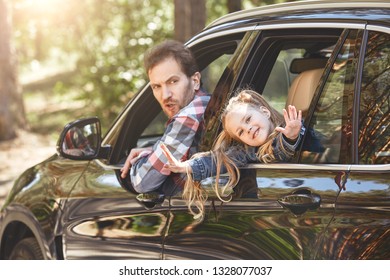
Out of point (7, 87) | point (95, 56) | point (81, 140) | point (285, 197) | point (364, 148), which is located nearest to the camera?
point (364, 148)

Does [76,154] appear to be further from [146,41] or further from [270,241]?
[146,41]

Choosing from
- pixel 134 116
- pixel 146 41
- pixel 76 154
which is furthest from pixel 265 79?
pixel 146 41

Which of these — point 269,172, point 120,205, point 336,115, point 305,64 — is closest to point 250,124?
point 269,172

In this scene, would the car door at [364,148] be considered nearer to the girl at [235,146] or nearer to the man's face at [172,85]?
the girl at [235,146]

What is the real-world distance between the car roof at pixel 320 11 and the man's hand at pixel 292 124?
0.40 metres

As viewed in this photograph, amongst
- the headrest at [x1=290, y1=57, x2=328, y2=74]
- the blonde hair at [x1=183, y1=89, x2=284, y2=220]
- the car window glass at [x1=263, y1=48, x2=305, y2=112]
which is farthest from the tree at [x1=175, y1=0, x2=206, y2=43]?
the blonde hair at [x1=183, y1=89, x2=284, y2=220]

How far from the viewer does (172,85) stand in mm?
4062

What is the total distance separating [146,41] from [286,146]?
10741 mm

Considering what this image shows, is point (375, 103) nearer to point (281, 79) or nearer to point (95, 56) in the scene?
point (281, 79)

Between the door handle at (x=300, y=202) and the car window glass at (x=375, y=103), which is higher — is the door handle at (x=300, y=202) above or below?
below

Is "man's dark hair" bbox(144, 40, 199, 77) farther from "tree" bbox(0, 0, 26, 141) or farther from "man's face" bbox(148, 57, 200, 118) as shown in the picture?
"tree" bbox(0, 0, 26, 141)

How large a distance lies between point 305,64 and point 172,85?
2.13 feet

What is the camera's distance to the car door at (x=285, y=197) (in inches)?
122

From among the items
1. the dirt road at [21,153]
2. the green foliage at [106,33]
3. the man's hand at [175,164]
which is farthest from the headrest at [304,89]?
the green foliage at [106,33]
